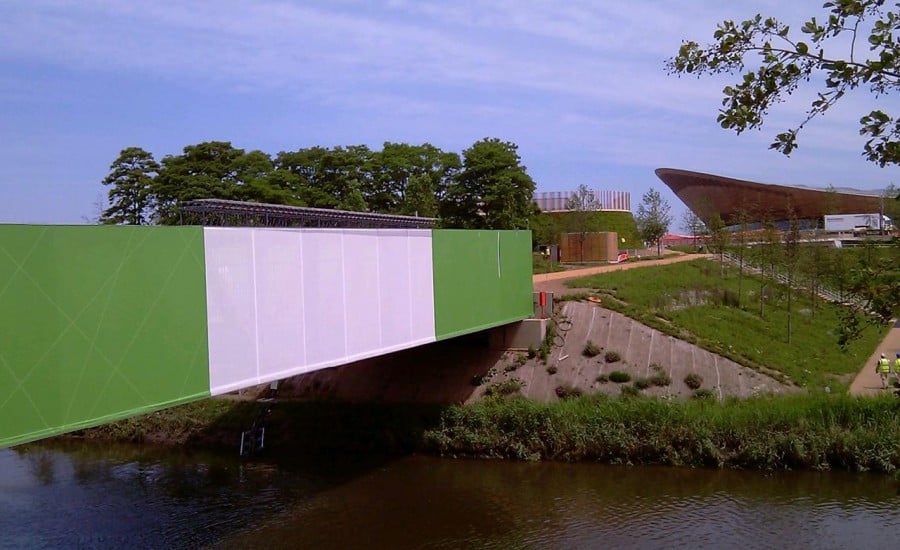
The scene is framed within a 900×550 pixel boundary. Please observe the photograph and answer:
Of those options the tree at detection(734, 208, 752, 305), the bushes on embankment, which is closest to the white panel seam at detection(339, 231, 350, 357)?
the bushes on embankment

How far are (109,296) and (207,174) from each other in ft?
133

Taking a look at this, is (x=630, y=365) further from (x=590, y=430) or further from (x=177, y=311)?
(x=177, y=311)

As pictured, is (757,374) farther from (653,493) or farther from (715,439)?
(653,493)

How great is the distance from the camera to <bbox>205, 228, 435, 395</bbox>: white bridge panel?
14195 millimetres

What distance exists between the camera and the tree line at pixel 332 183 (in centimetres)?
4909

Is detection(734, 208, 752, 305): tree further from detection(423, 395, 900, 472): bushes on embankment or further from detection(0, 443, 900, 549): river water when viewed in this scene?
detection(0, 443, 900, 549): river water

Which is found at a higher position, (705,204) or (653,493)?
(705,204)

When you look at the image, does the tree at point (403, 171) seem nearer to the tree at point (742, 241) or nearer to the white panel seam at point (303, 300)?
the tree at point (742, 241)

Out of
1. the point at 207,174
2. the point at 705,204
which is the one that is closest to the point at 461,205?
the point at 207,174

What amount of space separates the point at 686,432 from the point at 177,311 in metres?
15.3

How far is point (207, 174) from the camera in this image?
50906 mm

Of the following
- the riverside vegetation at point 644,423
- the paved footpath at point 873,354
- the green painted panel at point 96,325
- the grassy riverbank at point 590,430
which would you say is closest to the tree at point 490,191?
the paved footpath at point 873,354

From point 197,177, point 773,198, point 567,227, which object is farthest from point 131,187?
point 773,198

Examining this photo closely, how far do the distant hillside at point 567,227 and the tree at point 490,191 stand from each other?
5010 millimetres
